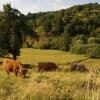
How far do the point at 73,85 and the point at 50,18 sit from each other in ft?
448

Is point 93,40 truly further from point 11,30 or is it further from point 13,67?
point 13,67

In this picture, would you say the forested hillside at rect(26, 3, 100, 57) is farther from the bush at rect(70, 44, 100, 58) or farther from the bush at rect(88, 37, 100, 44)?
the bush at rect(70, 44, 100, 58)

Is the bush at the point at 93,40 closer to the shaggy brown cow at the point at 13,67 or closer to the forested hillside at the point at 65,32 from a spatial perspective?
the forested hillside at the point at 65,32

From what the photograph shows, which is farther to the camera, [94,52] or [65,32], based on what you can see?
[65,32]

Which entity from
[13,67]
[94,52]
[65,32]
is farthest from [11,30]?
[65,32]

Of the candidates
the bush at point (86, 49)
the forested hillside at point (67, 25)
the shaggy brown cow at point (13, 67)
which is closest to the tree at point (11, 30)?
the shaggy brown cow at point (13, 67)

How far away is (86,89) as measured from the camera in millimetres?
7160

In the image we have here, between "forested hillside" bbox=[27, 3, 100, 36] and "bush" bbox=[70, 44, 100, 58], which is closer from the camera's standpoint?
"bush" bbox=[70, 44, 100, 58]

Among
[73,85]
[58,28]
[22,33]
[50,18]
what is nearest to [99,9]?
[50,18]

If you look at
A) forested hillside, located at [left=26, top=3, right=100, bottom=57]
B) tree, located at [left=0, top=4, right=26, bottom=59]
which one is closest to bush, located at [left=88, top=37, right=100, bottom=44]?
forested hillside, located at [left=26, top=3, right=100, bottom=57]

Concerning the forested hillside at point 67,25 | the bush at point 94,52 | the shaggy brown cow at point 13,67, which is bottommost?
the bush at point 94,52

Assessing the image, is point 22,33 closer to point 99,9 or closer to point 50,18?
point 50,18

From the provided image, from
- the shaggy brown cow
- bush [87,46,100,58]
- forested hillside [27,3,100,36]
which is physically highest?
the shaggy brown cow

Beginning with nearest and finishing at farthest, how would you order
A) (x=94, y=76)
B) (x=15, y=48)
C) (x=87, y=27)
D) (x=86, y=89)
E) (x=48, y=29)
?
(x=86, y=89) → (x=94, y=76) → (x=15, y=48) → (x=87, y=27) → (x=48, y=29)
